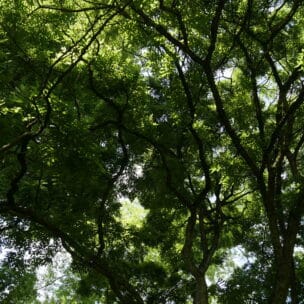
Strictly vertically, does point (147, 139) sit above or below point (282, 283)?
above

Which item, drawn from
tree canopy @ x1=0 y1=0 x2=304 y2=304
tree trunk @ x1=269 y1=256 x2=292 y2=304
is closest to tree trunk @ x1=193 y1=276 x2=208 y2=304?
tree canopy @ x1=0 y1=0 x2=304 y2=304

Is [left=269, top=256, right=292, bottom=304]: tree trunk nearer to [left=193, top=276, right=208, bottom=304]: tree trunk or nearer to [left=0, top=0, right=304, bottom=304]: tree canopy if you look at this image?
[left=0, top=0, right=304, bottom=304]: tree canopy

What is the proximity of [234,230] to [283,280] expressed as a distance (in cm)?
472

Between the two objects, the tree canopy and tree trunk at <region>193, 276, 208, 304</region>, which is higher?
the tree canopy

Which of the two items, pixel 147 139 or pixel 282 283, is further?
pixel 147 139

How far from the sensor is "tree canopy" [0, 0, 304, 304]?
25.5ft

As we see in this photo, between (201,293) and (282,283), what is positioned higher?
(201,293)

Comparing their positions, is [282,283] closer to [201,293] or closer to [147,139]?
[201,293]

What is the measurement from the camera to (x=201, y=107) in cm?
1070

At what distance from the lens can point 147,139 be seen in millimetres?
9094

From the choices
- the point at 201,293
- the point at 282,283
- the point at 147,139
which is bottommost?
the point at 282,283

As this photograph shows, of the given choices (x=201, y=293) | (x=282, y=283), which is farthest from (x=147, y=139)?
(x=282, y=283)

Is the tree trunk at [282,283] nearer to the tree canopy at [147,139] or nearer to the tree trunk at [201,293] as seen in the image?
the tree canopy at [147,139]

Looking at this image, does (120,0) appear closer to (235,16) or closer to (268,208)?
(235,16)
